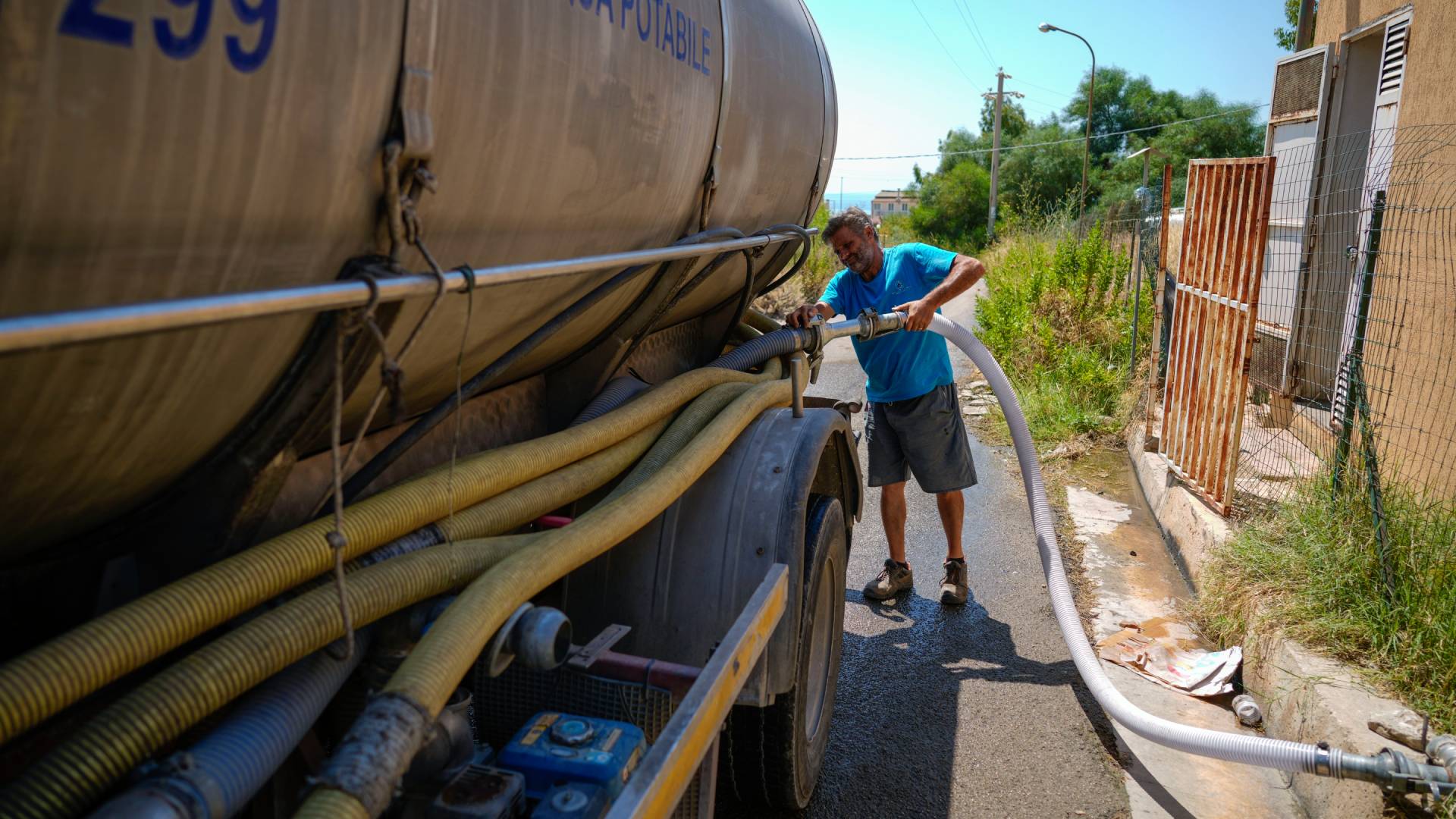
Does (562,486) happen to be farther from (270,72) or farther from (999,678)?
(999,678)

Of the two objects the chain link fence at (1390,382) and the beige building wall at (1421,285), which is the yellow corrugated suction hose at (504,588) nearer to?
the chain link fence at (1390,382)

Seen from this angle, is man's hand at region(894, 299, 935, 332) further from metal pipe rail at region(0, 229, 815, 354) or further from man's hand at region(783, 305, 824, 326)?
metal pipe rail at region(0, 229, 815, 354)

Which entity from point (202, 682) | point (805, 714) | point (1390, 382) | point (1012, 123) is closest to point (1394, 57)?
point (1390, 382)

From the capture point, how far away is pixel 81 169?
1.10 metres

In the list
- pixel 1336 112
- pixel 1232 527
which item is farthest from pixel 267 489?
pixel 1336 112

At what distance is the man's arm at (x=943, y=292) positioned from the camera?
4.29 meters

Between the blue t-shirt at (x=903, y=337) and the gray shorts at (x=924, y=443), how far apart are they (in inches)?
2.8

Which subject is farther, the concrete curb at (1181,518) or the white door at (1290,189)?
the white door at (1290,189)

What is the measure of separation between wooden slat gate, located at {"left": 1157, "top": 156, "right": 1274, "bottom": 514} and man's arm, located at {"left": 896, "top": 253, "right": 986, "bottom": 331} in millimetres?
1499

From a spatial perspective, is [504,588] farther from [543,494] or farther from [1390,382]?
[1390,382]

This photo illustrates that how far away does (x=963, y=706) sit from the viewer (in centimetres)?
400

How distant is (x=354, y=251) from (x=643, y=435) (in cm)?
120

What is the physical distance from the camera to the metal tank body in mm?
1096

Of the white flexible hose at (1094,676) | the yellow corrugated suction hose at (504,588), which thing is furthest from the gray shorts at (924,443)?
the yellow corrugated suction hose at (504,588)
